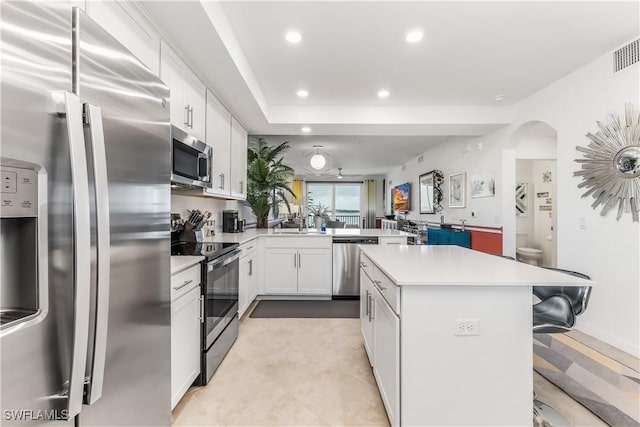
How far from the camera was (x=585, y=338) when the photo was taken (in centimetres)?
279

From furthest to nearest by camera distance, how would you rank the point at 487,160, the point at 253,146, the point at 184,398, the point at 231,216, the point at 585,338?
the point at 253,146 < the point at 487,160 < the point at 231,216 < the point at 585,338 < the point at 184,398

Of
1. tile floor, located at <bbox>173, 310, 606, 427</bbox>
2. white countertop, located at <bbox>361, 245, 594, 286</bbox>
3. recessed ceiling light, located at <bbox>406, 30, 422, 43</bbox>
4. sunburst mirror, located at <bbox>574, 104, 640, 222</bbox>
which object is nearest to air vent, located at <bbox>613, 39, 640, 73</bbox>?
sunburst mirror, located at <bbox>574, 104, 640, 222</bbox>

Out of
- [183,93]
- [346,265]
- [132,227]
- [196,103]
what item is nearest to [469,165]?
[346,265]

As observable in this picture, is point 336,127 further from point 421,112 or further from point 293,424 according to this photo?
point 293,424

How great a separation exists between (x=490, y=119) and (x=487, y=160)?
2.52ft

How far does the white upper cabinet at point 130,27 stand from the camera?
1374 mm

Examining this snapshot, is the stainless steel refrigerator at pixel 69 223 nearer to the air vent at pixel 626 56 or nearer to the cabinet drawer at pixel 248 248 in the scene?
the cabinet drawer at pixel 248 248

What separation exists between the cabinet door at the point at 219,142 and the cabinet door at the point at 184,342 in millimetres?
1203

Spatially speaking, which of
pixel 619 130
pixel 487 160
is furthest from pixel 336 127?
pixel 619 130

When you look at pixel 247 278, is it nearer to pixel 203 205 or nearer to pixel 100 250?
pixel 203 205

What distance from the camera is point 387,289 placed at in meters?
1.67

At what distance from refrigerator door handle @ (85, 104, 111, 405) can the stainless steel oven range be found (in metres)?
1.14

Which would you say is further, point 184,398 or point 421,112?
point 421,112

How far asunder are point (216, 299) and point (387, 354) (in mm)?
1254
